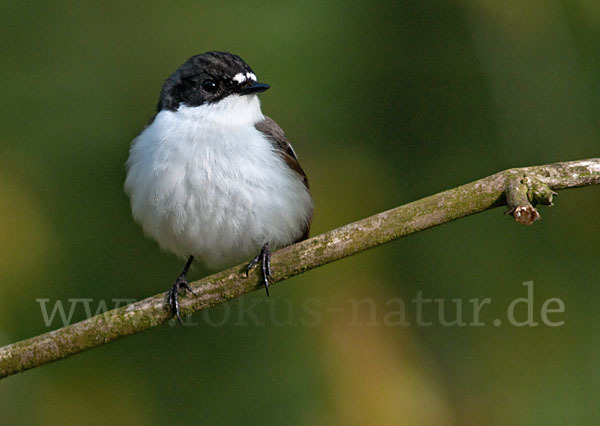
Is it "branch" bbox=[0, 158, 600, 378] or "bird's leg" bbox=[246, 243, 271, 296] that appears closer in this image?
"branch" bbox=[0, 158, 600, 378]

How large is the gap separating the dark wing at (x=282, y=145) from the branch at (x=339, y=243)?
1.04 meters

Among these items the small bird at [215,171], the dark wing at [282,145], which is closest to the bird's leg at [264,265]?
the small bird at [215,171]

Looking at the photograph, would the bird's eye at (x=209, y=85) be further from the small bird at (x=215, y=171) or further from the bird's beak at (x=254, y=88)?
the bird's beak at (x=254, y=88)

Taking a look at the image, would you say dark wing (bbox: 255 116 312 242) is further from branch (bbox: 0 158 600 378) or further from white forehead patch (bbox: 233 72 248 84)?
branch (bbox: 0 158 600 378)

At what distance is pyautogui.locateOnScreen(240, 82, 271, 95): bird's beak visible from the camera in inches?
165

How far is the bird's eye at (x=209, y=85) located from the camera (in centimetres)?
455

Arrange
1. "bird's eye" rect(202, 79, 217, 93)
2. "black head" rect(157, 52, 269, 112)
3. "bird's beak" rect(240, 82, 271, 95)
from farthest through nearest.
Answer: "bird's eye" rect(202, 79, 217, 93), "black head" rect(157, 52, 269, 112), "bird's beak" rect(240, 82, 271, 95)

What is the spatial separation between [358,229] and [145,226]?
154 centimetres

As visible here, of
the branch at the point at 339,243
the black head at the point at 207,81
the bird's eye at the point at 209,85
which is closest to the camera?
the branch at the point at 339,243

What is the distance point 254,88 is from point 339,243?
1.31 metres

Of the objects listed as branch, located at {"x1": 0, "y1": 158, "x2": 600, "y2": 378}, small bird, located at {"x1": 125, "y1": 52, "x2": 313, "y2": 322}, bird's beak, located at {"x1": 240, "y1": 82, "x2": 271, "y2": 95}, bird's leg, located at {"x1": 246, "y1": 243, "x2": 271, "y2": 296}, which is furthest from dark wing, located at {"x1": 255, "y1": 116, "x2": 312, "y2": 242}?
branch, located at {"x1": 0, "y1": 158, "x2": 600, "y2": 378}

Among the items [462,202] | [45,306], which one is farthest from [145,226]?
[462,202]

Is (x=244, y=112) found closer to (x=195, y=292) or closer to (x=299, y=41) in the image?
(x=299, y=41)

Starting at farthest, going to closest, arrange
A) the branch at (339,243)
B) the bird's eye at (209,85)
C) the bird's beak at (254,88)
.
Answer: the bird's eye at (209,85) < the bird's beak at (254,88) < the branch at (339,243)
